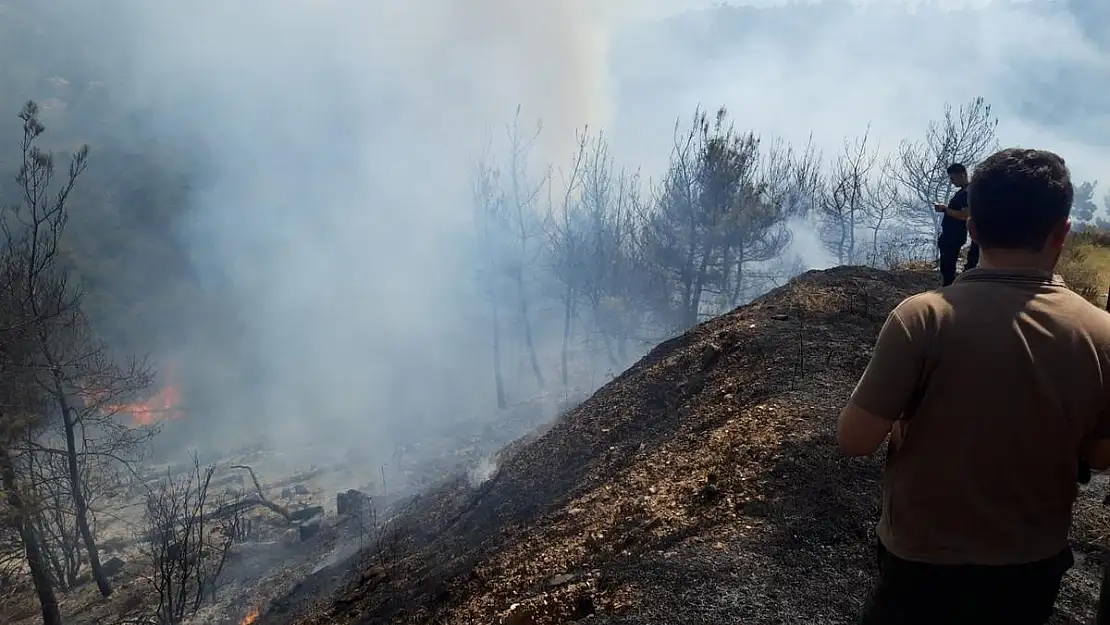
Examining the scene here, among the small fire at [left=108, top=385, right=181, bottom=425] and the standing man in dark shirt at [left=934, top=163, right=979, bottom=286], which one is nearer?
the standing man in dark shirt at [left=934, top=163, right=979, bottom=286]

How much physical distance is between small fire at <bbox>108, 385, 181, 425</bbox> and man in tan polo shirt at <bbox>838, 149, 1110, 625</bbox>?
26.5m

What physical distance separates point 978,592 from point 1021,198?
36.3 inches

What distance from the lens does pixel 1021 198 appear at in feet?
4.85

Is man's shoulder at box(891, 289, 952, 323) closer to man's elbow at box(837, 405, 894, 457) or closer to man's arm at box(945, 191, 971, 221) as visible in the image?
man's elbow at box(837, 405, 894, 457)

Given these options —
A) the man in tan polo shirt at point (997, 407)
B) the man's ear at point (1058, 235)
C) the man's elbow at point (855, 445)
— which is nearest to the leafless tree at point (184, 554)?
the man's elbow at point (855, 445)

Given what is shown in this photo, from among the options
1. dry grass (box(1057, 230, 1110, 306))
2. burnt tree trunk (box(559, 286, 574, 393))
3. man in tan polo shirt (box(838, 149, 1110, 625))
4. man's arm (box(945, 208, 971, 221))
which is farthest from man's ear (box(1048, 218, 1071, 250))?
burnt tree trunk (box(559, 286, 574, 393))

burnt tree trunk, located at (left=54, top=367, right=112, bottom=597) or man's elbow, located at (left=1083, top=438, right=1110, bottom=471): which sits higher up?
man's elbow, located at (left=1083, top=438, right=1110, bottom=471)

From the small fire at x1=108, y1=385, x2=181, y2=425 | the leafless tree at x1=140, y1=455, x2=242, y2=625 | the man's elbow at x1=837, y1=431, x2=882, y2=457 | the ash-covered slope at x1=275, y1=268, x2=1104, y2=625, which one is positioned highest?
the man's elbow at x1=837, y1=431, x2=882, y2=457

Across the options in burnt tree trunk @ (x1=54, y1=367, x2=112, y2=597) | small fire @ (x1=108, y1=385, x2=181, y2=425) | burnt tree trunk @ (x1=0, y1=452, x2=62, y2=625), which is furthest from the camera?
small fire @ (x1=108, y1=385, x2=181, y2=425)

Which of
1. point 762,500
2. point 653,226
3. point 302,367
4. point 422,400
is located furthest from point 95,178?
point 762,500

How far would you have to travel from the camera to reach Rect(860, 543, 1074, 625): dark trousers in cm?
148

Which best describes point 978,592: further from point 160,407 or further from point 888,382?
point 160,407

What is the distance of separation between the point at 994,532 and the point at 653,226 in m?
23.4

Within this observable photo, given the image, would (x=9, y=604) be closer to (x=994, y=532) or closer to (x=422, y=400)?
(x=994, y=532)
